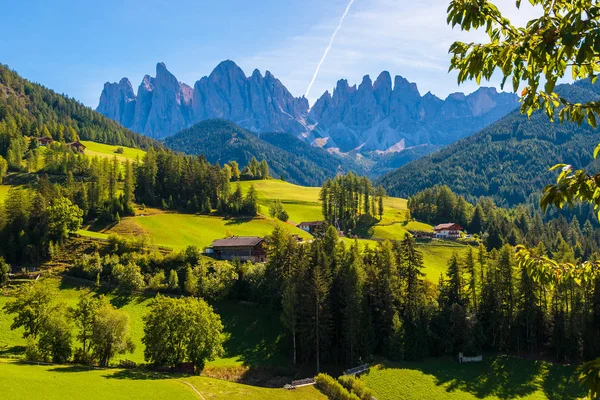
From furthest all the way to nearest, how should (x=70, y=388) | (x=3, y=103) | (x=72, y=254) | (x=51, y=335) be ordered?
(x=3, y=103), (x=72, y=254), (x=51, y=335), (x=70, y=388)

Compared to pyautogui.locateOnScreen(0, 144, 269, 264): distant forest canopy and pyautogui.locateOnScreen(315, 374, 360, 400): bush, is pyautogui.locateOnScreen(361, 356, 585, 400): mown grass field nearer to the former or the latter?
pyautogui.locateOnScreen(315, 374, 360, 400): bush

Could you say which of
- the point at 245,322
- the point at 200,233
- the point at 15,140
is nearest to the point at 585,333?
the point at 245,322

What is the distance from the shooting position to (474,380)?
5012cm

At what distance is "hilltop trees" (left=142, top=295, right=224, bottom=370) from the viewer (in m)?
50.6

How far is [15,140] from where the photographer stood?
14575 centimetres

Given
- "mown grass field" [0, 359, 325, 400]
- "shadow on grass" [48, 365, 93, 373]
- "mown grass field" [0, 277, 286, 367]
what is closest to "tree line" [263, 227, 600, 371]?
"mown grass field" [0, 277, 286, 367]

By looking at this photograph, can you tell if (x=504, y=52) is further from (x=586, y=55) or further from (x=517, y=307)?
(x=517, y=307)

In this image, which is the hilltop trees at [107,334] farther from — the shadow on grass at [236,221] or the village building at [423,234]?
the village building at [423,234]

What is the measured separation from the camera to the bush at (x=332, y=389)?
44175 millimetres

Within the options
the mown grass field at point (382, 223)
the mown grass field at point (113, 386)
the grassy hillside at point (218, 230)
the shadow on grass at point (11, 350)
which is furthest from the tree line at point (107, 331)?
the mown grass field at point (382, 223)

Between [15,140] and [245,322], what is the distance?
421 ft

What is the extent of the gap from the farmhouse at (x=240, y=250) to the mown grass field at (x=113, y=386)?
4090 centimetres

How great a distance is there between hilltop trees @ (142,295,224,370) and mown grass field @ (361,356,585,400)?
65.6 feet

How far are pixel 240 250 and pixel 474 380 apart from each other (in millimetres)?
51439
